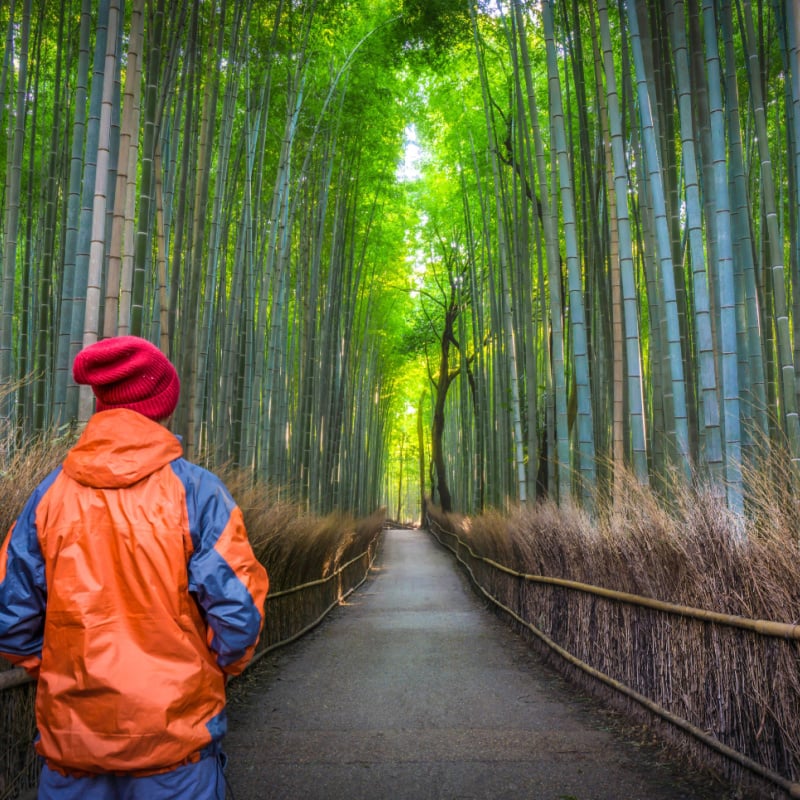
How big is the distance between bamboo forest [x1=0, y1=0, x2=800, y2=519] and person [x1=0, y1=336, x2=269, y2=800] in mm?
1300

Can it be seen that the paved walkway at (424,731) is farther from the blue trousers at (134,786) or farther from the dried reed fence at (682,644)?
the blue trousers at (134,786)

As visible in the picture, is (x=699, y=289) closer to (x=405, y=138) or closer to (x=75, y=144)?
(x=75, y=144)

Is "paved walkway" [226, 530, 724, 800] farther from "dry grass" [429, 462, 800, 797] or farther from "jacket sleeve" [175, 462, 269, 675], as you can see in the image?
"jacket sleeve" [175, 462, 269, 675]

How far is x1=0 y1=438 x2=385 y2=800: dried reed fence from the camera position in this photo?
6.78 ft

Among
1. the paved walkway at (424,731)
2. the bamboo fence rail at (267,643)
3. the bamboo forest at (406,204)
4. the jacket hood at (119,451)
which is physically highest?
the bamboo forest at (406,204)

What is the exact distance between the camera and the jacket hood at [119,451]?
1306 millimetres

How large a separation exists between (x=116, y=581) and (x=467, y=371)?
42.7ft

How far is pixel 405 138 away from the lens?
34.7 feet

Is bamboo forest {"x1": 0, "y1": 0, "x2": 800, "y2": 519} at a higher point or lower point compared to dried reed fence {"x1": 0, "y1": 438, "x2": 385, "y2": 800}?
higher

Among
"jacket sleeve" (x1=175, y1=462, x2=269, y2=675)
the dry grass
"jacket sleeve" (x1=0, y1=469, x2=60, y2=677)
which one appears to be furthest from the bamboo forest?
"jacket sleeve" (x1=175, y1=462, x2=269, y2=675)

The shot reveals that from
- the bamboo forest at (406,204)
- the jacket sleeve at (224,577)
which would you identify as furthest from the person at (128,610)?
the bamboo forest at (406,204)

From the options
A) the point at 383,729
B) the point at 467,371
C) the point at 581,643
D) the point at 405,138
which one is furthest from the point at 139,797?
the point at 467,371

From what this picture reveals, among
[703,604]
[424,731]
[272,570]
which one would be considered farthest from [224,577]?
[272,570]

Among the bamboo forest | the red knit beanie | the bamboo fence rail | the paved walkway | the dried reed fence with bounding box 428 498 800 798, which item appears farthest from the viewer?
the bamboo forest
